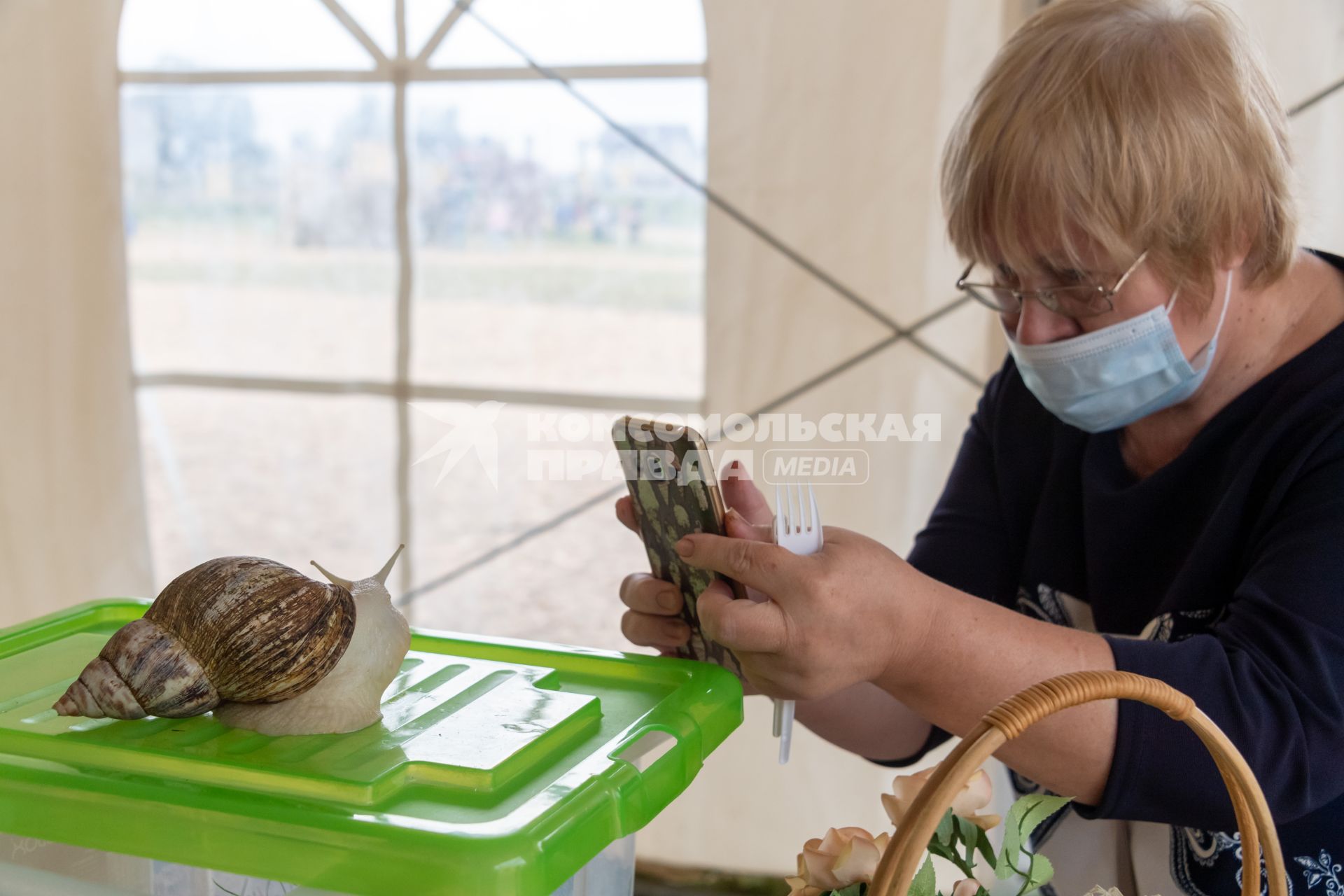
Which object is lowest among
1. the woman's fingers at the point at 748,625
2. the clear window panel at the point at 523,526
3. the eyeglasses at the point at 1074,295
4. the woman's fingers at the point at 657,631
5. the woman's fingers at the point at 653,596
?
the clear window panel at the point at 523,526

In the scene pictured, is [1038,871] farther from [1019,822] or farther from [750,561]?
[750,561]

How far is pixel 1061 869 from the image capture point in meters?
0.85

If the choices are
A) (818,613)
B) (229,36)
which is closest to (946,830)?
(818,613)

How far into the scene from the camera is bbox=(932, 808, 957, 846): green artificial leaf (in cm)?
54

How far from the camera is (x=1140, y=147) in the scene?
0.75m

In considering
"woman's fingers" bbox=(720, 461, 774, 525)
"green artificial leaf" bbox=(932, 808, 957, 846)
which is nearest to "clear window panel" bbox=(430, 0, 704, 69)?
"woman's fingers" bbox=(720, 461, 774, 525)

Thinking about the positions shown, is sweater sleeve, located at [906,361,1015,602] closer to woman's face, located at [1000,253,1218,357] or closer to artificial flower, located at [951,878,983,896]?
woman's face, located at [1000,253,1218,357]

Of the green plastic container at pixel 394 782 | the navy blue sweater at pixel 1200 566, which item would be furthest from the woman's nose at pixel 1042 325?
the green plastic container at pixel 394 782

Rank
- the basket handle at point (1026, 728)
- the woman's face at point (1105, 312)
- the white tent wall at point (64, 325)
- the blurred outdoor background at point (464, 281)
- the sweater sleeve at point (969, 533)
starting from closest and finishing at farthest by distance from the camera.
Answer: the basket handle at point (1026, 728) < the woman's face at point (1105, 312) < the sweater sleeve at point (969, 533) < the blurred outdoor background at point (464, 281) < the white tent wall at point (64, 325)

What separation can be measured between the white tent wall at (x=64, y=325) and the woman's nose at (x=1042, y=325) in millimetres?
1446

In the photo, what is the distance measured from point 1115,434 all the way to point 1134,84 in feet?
0.96

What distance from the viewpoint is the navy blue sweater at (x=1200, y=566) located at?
0.66 meters

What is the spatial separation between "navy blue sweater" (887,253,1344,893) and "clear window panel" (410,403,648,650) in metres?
0.75

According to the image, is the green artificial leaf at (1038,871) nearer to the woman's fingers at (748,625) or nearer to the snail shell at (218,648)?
the woman's fingers at (748,625)
